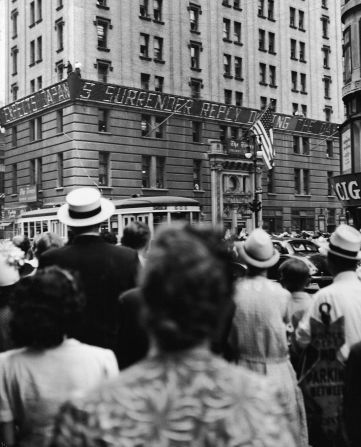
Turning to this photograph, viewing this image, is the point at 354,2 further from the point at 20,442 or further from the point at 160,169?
the point at 20,442

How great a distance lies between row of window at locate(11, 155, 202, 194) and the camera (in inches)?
1650

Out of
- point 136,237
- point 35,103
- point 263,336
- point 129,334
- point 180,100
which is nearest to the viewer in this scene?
point 129,334

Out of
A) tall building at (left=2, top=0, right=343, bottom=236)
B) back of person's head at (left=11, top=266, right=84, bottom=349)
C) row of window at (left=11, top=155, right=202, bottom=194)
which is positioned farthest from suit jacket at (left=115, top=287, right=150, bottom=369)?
row of window at (left=11, top=155, right=202, bottom=194)

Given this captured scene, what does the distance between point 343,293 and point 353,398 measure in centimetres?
169

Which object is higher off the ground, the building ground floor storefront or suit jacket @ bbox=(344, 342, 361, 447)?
the building ground floor storefront

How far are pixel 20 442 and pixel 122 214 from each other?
2905 cm

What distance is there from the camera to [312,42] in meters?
56.9

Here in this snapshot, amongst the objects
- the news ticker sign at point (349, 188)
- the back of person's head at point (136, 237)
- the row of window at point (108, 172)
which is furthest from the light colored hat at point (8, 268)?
the row of window at point (108, 172)

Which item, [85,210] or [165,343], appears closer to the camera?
[165,343]

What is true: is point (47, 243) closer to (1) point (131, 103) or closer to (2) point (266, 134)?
(2) point (266, 134)

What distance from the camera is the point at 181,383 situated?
1817 mm

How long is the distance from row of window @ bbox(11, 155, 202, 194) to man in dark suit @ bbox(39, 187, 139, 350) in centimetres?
3671

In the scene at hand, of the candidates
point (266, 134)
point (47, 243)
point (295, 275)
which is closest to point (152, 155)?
point (266, 134)

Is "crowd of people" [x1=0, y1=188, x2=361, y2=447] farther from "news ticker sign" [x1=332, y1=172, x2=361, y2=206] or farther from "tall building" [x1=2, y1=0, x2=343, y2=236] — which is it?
"tall building" [x1=2, y1=0, x2=343, y2=236]
